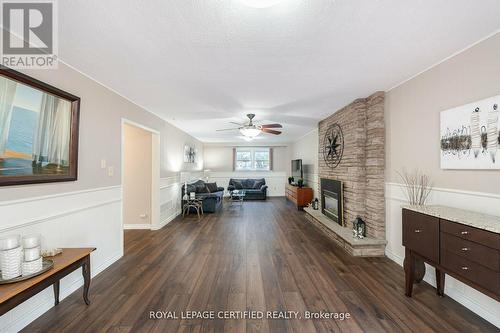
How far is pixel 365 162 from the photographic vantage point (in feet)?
12.0

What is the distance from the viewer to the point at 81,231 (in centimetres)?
251

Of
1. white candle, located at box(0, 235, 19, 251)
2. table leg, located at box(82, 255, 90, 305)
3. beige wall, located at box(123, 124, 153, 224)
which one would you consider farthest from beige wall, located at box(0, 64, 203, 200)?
beige wall, located at box(123, 124, 153, 224)

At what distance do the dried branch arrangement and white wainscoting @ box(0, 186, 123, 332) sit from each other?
4.03m

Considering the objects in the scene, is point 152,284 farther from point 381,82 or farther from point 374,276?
point 381,82

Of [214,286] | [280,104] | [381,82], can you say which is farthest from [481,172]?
[214,286]

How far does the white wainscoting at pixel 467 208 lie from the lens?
6.17ft

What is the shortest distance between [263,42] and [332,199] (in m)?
3.73

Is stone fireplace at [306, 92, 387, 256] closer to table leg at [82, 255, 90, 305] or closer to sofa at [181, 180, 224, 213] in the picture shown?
sofa at [181, 180, 224, 213]

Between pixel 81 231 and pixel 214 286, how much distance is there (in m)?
1.70

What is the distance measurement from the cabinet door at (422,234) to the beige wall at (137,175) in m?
4.64

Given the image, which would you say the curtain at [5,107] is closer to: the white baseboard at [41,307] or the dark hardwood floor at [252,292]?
the white baseboard at [41,307]

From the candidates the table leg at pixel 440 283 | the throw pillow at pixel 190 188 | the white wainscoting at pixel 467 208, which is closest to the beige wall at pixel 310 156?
the white wainscoting at pixel 467 208

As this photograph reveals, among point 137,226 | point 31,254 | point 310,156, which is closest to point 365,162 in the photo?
point 310,156

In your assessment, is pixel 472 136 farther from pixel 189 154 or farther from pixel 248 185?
pixel 248 185
